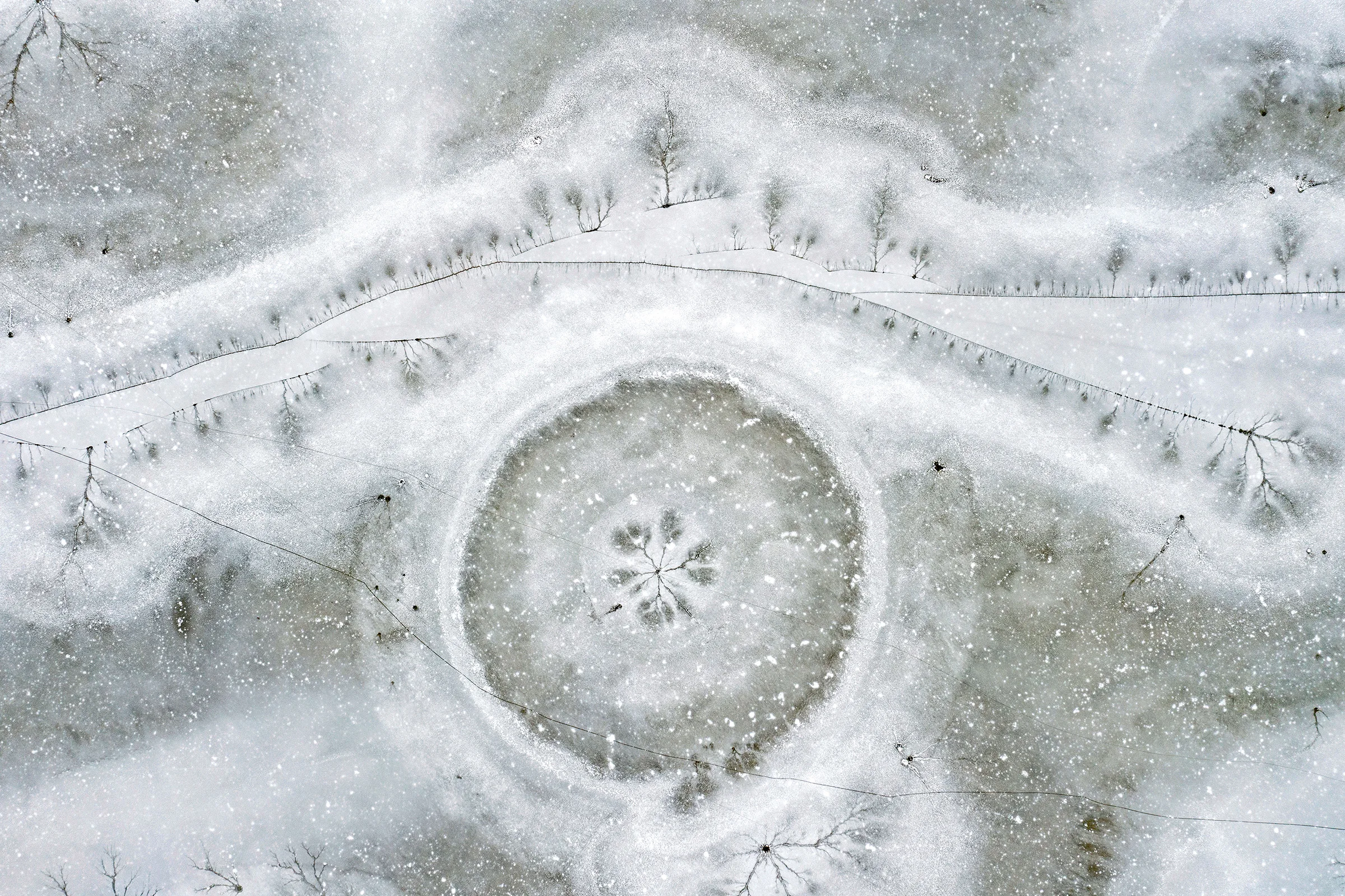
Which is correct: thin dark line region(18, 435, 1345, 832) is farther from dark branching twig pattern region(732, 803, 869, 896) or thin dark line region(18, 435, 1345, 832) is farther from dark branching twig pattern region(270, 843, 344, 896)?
dark branching twig pattern region(270, 843, 344, 896)

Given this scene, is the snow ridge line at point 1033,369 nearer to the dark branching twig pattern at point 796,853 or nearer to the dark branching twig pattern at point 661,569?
the dark branching twig pattern at point 661,569

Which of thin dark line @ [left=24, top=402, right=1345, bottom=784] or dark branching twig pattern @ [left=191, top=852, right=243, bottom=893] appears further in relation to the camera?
dark branching twig pattern @ [left=191, top=852, right=243, bottom=893]

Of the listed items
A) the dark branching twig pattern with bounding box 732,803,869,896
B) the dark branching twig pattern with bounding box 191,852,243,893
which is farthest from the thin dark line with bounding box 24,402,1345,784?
the dark branching twig pattern with bounding box 191,852,243,893

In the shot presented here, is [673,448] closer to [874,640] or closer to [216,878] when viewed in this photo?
[874,640]

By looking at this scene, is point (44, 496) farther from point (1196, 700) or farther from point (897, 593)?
point (1196, 700)

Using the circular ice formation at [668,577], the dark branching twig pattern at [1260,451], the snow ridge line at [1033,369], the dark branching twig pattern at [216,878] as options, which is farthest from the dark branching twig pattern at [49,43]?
the dark branching twig pattern at [1260,451]

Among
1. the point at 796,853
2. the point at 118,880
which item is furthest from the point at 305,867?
the point at 796,853

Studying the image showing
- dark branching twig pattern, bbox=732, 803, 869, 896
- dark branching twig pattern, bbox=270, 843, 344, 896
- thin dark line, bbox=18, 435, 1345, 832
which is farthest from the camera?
dark branching twig pattern, bbox=270, 843, 344, 896
